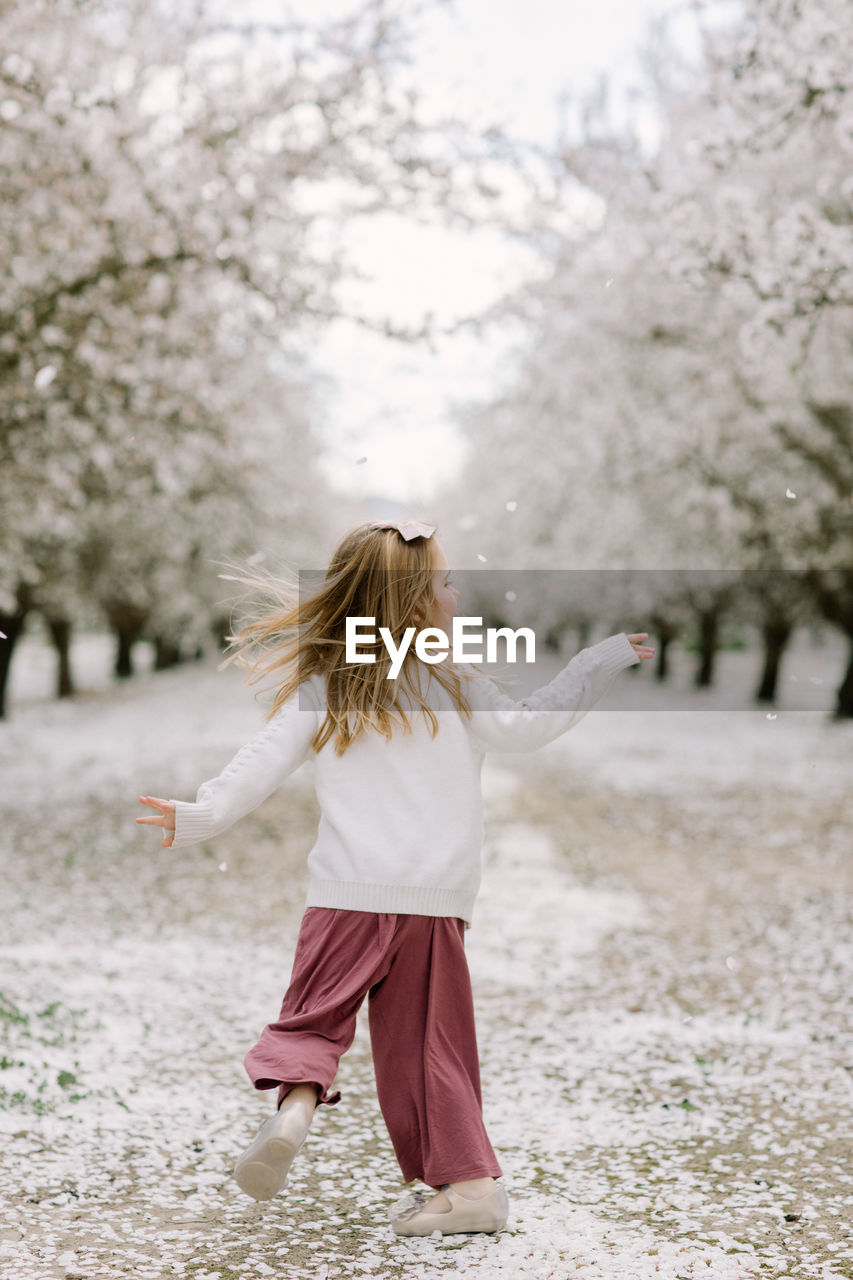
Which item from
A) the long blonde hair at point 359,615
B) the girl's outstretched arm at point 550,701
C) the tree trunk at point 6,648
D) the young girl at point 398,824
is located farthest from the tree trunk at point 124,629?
the girl's outstretched arm at point 550,701

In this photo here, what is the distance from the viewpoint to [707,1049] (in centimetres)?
542

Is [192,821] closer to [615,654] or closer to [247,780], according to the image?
[247,780]

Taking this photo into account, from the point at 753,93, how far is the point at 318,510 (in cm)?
2097

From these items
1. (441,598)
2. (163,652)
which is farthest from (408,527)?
(163,652)

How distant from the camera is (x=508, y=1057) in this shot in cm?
530

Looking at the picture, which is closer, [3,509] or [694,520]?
[3,509]

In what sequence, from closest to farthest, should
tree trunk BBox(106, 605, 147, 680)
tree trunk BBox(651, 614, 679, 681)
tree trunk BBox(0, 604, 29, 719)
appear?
tree trunk BBox(0, 604, 29, 719), tree trunk BBox(106, 605, 147, 680), tree trunk BBox(651, 614, 679, 681)

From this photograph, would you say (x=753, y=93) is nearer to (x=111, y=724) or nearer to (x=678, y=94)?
(x=678, y=94)

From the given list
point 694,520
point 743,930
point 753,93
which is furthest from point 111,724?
point 753,93

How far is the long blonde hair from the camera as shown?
3311 millimetres

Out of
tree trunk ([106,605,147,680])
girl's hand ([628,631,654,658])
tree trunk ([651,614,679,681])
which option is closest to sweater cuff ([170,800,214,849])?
girl's hand ([628,631,654,658])

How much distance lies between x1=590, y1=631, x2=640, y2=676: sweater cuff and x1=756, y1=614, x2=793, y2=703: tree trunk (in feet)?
75.9

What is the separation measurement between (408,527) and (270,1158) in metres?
1.61

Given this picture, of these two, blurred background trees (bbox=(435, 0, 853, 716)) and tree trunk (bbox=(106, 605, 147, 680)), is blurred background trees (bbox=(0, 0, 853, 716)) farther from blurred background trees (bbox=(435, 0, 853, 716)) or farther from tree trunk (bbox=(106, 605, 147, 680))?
tree trunk (bbox=(106, 605, 147, 680))
